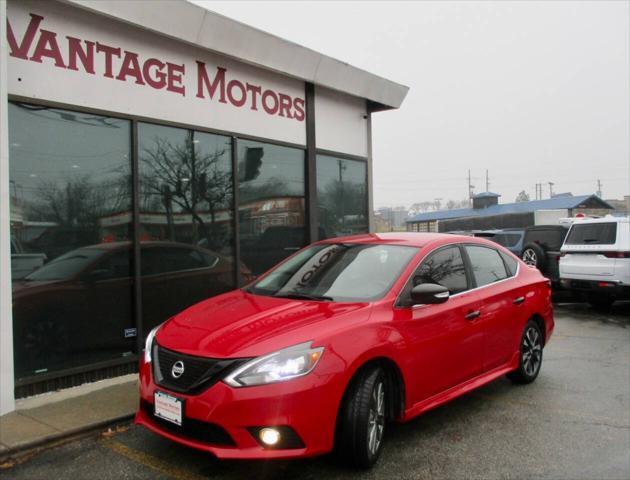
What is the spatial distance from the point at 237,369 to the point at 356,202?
6864 mm

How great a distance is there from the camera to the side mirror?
4035 mm

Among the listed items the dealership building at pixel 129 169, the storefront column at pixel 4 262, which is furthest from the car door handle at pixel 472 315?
the storefront column at pixel 4 262

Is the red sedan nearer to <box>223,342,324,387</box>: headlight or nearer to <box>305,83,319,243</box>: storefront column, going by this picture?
<box>223,342,324,387</box>: headlight

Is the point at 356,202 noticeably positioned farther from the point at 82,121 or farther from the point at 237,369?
the point at 237,369

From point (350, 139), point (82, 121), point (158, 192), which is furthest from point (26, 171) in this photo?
point (350, 139)

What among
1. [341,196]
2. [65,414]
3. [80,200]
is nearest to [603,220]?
[341,196]

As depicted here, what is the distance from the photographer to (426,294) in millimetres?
4031

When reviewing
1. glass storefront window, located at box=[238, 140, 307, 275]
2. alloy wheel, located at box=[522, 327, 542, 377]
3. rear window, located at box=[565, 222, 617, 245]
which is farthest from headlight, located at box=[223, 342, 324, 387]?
rear window, located at box=[565, 222, 617, 245]

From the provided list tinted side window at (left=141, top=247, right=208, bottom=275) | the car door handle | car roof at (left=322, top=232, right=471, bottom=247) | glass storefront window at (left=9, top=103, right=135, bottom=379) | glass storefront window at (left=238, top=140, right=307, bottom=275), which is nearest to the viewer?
the car door handle

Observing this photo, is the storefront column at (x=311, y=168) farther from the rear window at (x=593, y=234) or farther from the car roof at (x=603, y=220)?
the car roof at (x=603, y=220)

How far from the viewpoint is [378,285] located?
13.9 feet

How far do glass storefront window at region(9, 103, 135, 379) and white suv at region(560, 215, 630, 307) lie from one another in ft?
28.1

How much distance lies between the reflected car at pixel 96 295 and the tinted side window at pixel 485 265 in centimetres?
344

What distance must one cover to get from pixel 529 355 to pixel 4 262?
512 centimetres
